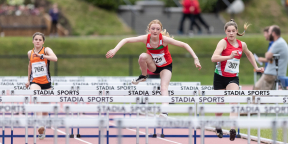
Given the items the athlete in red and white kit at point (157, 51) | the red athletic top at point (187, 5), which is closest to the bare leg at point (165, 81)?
the athlete in red and white kit at point (157, 51)

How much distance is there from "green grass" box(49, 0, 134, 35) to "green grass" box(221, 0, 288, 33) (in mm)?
8144

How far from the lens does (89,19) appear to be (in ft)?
82.4

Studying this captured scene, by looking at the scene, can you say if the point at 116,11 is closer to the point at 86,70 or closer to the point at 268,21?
the point at 86,70

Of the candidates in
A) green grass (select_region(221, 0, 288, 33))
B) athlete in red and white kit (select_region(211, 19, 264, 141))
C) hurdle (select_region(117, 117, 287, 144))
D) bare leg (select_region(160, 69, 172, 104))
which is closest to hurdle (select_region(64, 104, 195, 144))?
hurdle (select_region(117, 117, 287, 144))

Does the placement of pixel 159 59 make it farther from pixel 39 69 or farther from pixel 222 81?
pixel 39 69

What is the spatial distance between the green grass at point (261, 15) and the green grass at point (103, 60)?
574 cm

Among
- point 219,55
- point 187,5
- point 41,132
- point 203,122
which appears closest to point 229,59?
point 219,55

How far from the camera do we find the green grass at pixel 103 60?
18.9 m

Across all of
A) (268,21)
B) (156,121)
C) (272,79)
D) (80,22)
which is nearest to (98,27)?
(80,22)

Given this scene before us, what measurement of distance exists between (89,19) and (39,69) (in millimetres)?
18063

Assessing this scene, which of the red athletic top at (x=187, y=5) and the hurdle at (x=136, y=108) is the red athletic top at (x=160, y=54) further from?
the red athletic top at (x=187, y=5)

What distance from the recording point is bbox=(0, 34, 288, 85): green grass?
18.9 m

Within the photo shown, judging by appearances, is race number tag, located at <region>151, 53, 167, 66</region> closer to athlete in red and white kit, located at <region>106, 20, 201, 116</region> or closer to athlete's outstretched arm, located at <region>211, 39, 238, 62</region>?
athlete in red and white kit, located at <region>106, 20, 201, 116</region>

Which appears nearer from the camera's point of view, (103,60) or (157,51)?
(157,51)
